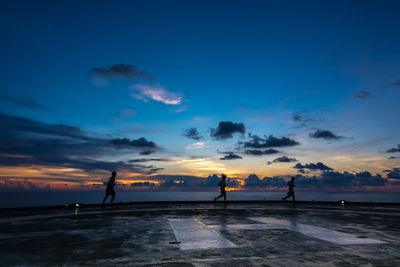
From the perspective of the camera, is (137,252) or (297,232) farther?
(297,232)

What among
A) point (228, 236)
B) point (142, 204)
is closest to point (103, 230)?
point (228, 236)

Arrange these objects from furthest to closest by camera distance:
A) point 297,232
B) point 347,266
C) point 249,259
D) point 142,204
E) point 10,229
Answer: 1. point 142,204
2. point 10,229
3. point 297,232
4. point 249,259
5. point 347,266

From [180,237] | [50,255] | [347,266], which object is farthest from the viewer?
[180,237]

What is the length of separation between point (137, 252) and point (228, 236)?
8.47 feet

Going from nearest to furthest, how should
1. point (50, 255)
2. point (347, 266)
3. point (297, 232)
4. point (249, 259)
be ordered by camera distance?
point (347, 266) < point (249, 259) < point (50, 255) < point (297, 232)

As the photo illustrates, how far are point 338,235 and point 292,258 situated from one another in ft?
10.4

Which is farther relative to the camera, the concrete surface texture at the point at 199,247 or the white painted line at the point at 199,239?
the white painted line at the point at 199,239

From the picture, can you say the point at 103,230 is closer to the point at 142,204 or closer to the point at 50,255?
the point at 50,255

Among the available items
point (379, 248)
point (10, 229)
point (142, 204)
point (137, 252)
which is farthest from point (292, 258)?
point (142, 204)

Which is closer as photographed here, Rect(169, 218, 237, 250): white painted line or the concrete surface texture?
the concrete surface texture

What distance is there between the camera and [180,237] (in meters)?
6.71

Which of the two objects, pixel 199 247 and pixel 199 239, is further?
pixel 199 239

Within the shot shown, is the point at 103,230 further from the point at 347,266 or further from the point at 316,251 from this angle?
the point at 347,266

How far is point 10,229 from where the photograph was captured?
812 centimetres
